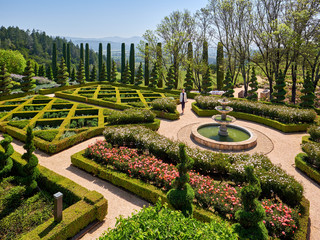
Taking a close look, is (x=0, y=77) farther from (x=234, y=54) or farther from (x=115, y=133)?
(x=234, y=54)

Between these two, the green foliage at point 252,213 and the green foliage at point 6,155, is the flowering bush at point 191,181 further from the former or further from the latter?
the green foliage at point 6,155

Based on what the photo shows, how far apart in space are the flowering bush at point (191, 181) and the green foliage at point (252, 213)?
1427mm

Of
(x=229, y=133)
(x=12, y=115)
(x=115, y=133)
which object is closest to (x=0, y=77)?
(x=12, y=115)

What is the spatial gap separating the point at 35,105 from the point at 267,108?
19.2 m

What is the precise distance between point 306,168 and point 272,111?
7513 millimetres

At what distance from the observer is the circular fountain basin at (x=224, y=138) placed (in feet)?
37.3

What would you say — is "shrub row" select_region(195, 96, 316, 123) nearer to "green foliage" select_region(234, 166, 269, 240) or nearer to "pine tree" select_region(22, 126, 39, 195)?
"green foliage" select_region(234, 166, 269, 240)

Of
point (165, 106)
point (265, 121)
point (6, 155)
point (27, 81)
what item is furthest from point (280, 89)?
point (27, 81)

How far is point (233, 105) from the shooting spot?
17922mm

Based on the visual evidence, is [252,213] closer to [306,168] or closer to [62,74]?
[306,168]

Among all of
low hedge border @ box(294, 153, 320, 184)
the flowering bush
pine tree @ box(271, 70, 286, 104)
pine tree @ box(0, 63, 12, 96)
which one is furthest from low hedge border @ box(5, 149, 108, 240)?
pine tree @ box(271, 70, 286, 104)

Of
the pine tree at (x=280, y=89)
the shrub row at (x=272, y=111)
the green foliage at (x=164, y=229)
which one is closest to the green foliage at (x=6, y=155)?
the green foliage at (x=164, y=229)

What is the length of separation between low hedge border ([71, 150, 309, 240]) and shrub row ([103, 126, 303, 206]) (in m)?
0.62

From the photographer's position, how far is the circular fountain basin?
37.3 ft
